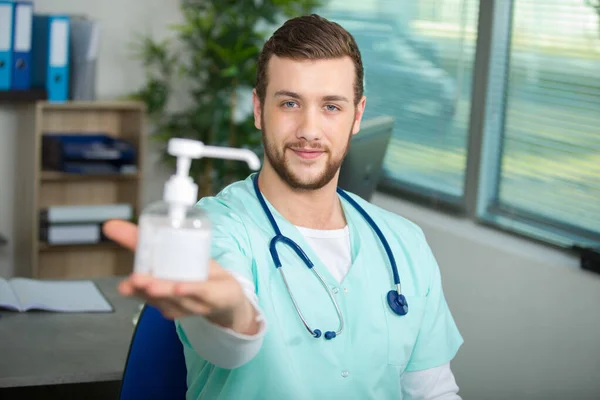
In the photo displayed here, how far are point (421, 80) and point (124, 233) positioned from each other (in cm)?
262

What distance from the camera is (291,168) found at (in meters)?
1.59

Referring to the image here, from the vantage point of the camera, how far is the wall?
8.46 ft

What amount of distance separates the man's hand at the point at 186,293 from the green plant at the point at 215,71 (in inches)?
113

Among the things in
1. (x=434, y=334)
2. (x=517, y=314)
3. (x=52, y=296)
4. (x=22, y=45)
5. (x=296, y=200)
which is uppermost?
(x=22, y=45)

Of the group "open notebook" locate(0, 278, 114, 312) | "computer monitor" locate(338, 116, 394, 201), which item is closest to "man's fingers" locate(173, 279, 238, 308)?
"computer monitor" locate(338, 116, 394, 201)

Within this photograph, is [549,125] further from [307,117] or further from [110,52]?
[110,52]

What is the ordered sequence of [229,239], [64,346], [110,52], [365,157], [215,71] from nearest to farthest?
[229,239]
[64,346]
[365,157]
[215,71]
[110,52]

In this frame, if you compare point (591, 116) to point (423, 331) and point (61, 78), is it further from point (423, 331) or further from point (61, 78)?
point (61, 78)

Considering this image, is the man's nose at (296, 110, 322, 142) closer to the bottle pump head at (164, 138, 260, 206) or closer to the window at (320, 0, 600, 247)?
the bottle pump head at (164, 138, 260, 206)

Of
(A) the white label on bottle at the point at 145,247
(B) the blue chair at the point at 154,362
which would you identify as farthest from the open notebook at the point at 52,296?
(A) the white label on bottle at the point at 145,247

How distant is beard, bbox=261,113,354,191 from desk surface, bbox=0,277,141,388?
1.82 feet

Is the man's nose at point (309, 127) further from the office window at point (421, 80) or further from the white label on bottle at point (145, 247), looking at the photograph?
the office window at point (421, 80)

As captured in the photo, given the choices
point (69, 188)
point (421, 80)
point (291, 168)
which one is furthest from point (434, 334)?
point (69, 188)

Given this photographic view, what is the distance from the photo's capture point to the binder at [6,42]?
145 inches
